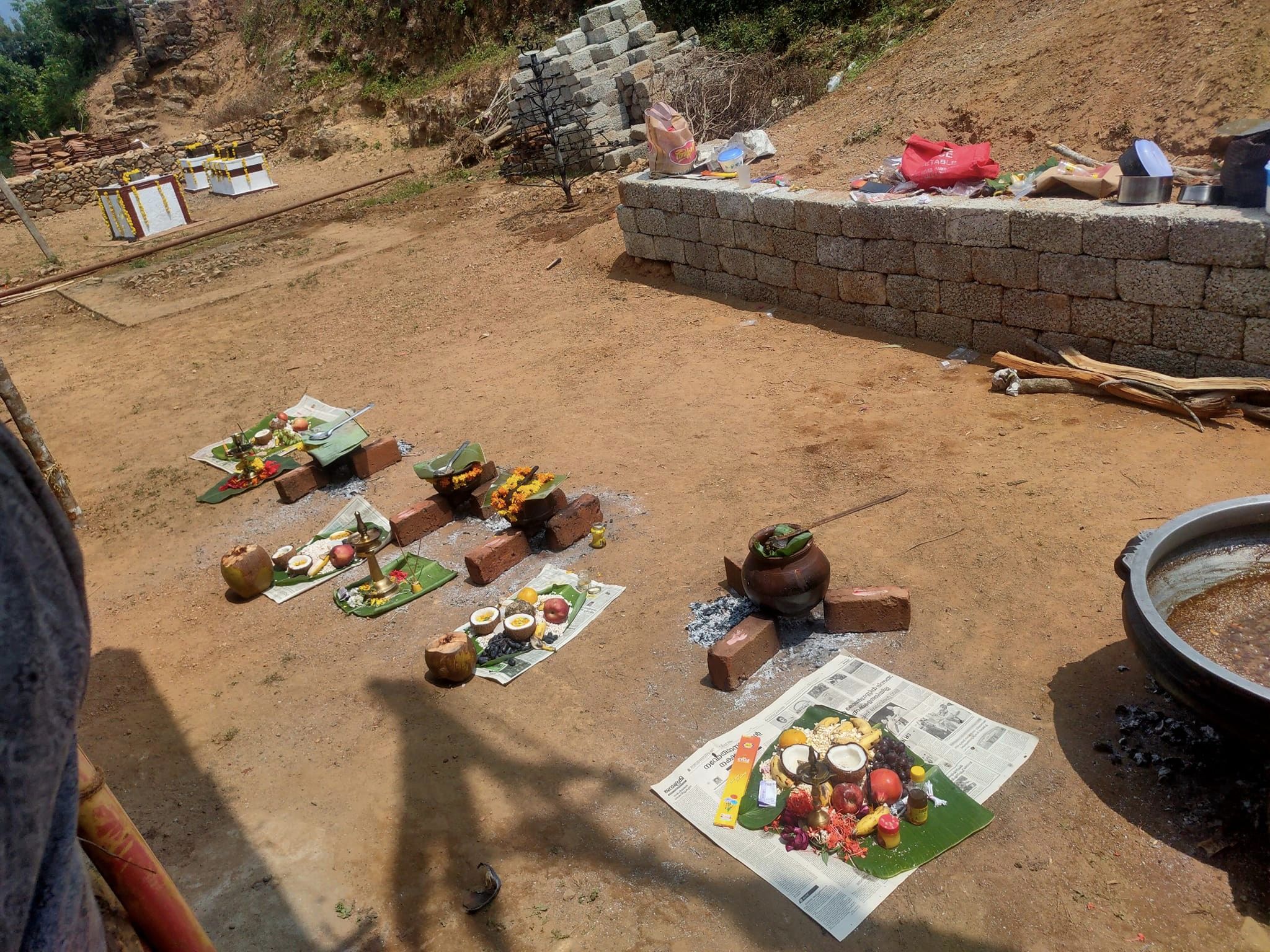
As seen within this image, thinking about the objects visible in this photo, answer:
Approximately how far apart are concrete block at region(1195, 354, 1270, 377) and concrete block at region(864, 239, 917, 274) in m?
2.01

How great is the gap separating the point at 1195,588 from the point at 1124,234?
2.93m

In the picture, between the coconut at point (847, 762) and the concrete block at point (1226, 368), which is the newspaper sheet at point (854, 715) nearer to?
the coconut at point (847, 762)

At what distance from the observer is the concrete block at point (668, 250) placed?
850cm

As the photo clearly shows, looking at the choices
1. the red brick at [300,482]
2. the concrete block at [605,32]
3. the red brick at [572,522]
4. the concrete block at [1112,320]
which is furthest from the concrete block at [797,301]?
the concrete block at [605,32]

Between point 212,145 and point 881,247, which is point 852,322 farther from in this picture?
point 212,145

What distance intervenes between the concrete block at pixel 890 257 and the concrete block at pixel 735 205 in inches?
49.0

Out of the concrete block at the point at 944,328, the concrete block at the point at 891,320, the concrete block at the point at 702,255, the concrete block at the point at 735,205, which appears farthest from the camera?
the concrete block at the point at 702,255

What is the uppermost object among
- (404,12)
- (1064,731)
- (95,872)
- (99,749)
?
(404,12)

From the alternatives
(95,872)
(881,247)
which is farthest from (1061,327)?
(95,872)

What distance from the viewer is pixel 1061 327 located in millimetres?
5836

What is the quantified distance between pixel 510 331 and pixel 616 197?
4213 mm

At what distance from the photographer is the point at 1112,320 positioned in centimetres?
555

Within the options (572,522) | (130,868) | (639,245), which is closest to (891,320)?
(639,245)

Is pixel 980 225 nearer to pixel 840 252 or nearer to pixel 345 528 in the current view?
pixel 840 252
